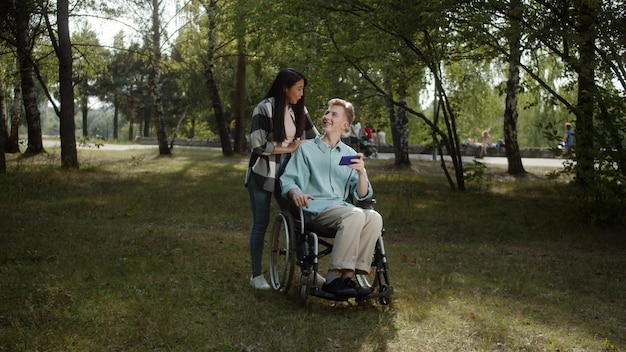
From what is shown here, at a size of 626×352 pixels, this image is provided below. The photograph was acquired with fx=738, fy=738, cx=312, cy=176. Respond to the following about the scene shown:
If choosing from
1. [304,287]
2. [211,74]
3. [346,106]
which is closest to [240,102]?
[211,74]

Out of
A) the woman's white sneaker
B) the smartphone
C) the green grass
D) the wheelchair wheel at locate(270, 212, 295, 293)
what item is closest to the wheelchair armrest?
the smartphone

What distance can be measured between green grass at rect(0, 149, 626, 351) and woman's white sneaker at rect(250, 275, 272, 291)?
5.2 inches

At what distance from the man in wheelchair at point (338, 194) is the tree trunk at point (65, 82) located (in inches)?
454

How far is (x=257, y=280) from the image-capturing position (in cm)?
625

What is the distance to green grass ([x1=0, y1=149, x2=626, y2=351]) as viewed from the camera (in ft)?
16.0

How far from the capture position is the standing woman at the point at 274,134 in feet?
19.4

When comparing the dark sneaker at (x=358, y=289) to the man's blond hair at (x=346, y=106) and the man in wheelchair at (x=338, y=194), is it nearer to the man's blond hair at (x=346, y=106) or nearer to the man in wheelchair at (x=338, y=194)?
the man in wheelchair at (x=338, y=194)

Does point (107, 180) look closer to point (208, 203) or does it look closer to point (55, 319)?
point (208, 203)

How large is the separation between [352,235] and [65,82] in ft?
40.5

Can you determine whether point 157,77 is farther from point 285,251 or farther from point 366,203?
point 366,203

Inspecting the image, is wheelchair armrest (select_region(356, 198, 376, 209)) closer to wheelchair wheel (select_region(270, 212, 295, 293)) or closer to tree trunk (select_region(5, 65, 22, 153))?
wheelchair wheel (select_region(270, 212, 295, 293))

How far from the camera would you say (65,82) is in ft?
52.6

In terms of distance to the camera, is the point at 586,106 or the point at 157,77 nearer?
the point at 586,106

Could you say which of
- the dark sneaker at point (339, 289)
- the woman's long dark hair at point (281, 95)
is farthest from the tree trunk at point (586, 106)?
the dark sneaker at point (339, 289)
